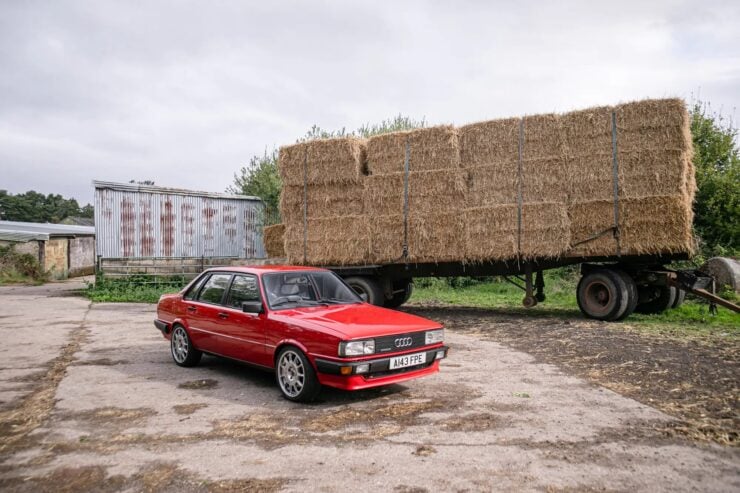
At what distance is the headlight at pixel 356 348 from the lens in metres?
5.29

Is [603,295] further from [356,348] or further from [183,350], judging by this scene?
[183,350]

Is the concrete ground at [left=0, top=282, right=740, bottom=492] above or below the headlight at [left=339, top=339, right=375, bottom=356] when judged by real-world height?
below

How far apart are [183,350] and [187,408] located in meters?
2.16

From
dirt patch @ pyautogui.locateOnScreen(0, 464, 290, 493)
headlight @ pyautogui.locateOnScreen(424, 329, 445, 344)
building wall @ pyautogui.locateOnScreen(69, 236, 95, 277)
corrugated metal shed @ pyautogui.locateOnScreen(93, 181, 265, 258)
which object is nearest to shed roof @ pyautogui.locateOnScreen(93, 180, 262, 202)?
corrugated metal shed @ pyautogui.locateOnScreen(93, 181, 265, 258)

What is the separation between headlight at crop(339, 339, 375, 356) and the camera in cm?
529

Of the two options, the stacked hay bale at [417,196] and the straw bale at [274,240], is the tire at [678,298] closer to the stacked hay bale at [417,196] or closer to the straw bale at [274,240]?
the stacked hay bale at [417,196]

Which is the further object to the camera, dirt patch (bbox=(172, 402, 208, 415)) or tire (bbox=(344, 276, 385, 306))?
tire (bbox=(344, 276, 385, 306))

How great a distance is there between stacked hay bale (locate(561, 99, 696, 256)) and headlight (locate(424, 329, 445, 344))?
5255mm

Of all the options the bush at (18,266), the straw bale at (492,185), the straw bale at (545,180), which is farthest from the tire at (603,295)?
the bush at (18,266)

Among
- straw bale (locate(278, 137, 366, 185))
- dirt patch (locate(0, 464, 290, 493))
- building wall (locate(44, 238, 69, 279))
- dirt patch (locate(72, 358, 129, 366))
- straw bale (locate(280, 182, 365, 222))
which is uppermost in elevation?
straw bale (locate(278, 137, 366, 185))

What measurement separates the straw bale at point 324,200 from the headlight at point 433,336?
6363mm

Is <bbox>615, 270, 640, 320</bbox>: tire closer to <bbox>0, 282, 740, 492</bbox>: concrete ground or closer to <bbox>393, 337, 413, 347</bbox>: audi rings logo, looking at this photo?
<bbox>0, 282, 740, 492</bbox>: concrete ground

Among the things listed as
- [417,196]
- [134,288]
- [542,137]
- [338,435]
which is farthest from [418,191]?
[134,288]

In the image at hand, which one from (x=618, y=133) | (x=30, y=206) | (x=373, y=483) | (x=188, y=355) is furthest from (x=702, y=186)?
(x=30, y=206)
